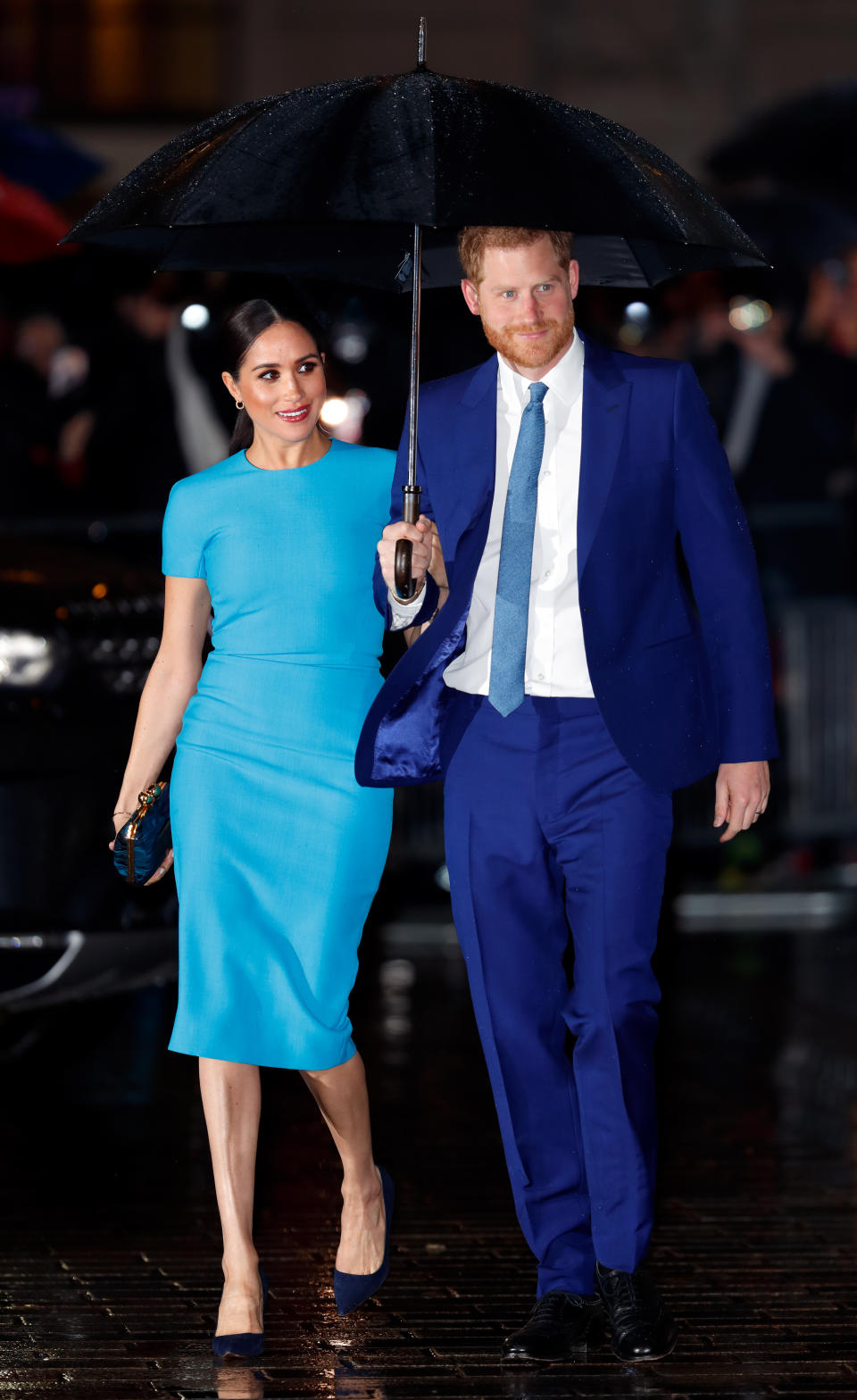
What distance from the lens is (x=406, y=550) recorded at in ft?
13.1

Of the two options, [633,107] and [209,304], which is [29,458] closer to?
A: [209,304]

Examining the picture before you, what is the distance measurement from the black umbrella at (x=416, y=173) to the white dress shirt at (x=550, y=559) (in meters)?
0.20

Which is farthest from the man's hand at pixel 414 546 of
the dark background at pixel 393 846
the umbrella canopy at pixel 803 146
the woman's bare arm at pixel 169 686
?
the umbrella canopy at pixel 803 146

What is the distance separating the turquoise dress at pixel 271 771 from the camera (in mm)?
4258

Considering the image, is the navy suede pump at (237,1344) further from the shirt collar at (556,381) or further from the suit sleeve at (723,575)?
the shirt collar at (556,381)

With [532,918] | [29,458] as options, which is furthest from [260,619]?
[29,458]

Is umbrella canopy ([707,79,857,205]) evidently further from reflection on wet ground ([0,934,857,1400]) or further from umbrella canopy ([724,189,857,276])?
reflection on wet ground ([0,934,857,1400])

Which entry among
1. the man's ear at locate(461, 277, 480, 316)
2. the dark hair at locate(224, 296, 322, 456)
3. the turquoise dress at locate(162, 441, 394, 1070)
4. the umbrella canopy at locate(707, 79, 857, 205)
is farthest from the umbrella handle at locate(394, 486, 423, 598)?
the umbrella canopy at locate(707, 79, 857, 205)

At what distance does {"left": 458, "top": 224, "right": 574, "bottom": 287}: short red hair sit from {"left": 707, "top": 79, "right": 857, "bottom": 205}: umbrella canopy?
9.57 m

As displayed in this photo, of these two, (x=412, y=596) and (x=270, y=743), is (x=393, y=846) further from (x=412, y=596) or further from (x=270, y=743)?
(x=412, y=596)

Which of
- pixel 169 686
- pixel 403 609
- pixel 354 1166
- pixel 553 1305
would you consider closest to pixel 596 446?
pixel 403 609

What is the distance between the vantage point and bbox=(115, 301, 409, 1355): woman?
425cm

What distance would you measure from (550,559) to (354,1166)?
136cm

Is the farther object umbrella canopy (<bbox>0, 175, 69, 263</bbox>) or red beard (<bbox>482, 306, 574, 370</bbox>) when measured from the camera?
umbrella canopy (<bbox>0, 175, 69, 263</bbox>)
